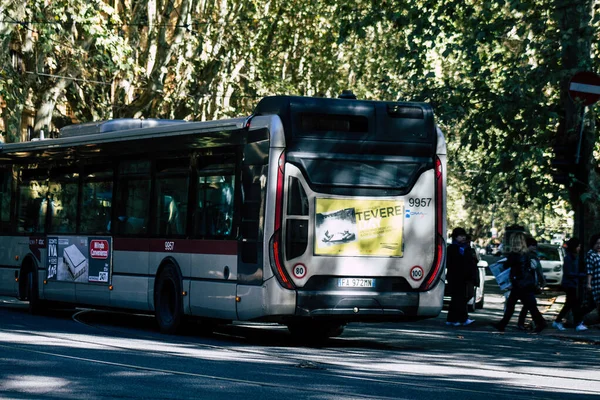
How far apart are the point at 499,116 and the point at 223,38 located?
18.2m

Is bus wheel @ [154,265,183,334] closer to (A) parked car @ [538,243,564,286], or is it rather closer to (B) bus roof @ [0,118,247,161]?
(B) bus roof @ [0,118,247,161]

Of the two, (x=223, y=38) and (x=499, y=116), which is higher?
(x=223, y=38)

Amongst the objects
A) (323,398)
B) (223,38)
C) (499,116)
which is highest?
(223,38)

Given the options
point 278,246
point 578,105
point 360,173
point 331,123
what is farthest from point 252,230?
point 578,105

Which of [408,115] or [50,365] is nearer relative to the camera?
[50,365]

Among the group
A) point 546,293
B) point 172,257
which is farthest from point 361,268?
point 546,293

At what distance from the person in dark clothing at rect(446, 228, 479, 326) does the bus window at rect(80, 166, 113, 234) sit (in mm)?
5906

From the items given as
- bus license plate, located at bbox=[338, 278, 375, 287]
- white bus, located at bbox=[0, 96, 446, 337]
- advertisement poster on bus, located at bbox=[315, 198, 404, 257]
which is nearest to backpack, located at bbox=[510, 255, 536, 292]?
white bus, located at bbox=[0, 96, 446, 337]

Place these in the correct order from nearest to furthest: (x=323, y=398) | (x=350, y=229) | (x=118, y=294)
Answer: (x=323, y=398) < (x=350, y=229) < (x=118, y=294)

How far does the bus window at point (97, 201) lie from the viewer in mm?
18391

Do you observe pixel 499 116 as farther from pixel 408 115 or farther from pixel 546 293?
pixel 546 293

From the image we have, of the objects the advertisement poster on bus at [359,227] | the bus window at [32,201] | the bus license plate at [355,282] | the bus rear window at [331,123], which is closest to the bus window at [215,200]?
the bus rear window at [331,123]

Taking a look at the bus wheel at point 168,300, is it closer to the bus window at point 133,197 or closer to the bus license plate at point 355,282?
the bus window at point 133,197

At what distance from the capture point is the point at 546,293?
126 feet
